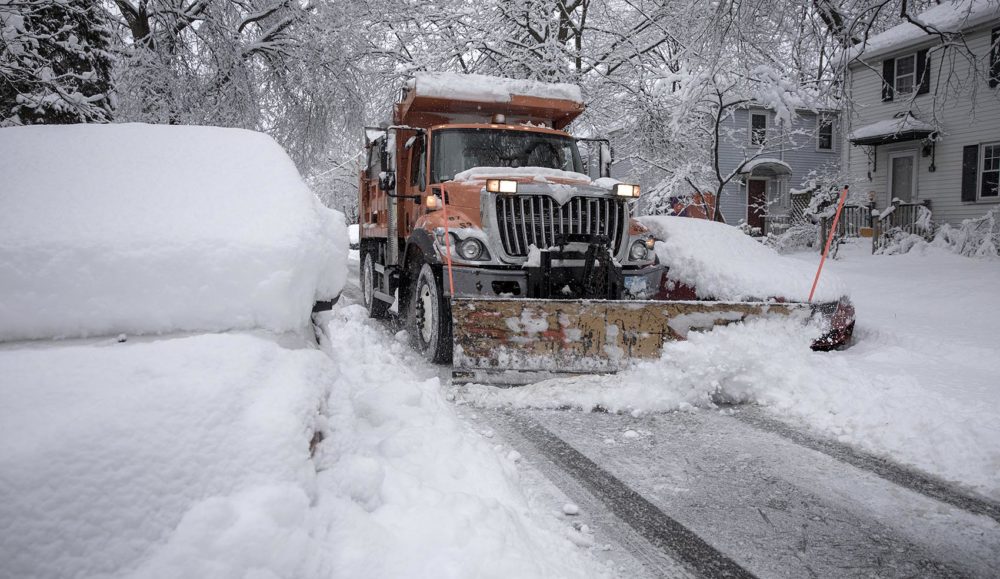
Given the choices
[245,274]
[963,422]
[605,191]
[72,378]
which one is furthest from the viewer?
[605,191]

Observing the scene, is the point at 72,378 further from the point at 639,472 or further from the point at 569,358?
the point at 569,358

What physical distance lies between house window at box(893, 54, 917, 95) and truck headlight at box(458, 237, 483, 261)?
19.2 m

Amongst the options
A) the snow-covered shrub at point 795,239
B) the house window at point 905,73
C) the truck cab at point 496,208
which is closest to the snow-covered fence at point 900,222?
the snow-covered shrub at point 795,239

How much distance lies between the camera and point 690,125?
1538 cm

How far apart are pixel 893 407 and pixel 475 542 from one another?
3.43 metres

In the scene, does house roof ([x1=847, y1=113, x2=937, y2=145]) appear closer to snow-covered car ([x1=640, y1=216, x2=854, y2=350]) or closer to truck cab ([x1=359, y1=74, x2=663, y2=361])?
snow-covered car ([x1=640, y1=216, x2=854, y2=350])

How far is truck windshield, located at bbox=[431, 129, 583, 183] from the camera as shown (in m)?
7.00

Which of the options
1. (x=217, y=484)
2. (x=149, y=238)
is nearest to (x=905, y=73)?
(x=149, y=238)

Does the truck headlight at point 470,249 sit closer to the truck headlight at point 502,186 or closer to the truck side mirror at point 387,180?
the truck headlight at point 502,186

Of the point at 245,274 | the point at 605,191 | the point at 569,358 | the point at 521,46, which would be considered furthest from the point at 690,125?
the point at 245,274

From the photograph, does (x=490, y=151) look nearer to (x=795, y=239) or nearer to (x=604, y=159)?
(x=604, y=159)

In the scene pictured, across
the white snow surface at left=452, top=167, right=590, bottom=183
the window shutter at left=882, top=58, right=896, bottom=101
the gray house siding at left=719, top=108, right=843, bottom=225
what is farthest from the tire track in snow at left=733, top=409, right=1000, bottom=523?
the gray house siding at left=719, top=108, right=843, bottom=225

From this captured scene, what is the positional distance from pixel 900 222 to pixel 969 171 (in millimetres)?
2177

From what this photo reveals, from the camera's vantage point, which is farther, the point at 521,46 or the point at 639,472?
the point at 521,46
